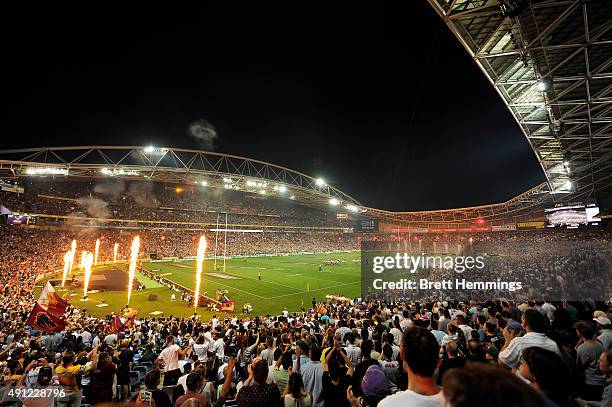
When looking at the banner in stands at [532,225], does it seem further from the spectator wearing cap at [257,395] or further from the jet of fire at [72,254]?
the jet of fire at [72,254]

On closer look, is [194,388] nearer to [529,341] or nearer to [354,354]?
[354,354]

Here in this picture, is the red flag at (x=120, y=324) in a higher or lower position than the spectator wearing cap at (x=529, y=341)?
lower

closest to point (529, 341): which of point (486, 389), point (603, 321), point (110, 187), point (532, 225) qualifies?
point (486, 389)

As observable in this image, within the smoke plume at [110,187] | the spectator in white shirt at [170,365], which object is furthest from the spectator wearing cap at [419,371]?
the smoke plume at [110,187]

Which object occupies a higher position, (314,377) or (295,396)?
(295,396)

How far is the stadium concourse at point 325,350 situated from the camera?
7.73 ft

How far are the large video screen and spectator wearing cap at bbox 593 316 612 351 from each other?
23896 millimetres

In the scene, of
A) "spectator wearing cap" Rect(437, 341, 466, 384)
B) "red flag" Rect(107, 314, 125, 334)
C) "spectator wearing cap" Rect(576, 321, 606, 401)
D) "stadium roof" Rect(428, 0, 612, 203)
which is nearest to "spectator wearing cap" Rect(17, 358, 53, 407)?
"spectator wearing cap" Rect(437, 341, 466, 384)

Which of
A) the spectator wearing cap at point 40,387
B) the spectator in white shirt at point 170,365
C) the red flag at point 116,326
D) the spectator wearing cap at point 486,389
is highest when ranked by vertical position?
the spectator wearing cap at point 486,389

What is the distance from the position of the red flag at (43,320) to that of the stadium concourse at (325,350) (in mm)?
53

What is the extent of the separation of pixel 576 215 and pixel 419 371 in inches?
1314

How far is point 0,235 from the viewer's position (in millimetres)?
38250

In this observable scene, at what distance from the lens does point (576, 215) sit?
2617 cm

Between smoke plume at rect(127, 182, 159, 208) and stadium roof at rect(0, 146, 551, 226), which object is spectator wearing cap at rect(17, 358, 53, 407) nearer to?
stadium roof at rect(0, 146, 551, 226)
